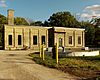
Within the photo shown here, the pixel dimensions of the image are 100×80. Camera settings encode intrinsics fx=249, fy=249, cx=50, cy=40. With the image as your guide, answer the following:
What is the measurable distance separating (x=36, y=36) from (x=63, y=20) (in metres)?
35.6

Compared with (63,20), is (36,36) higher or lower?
lower

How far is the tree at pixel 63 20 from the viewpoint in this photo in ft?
273

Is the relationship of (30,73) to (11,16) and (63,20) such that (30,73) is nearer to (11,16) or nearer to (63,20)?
(11,16)

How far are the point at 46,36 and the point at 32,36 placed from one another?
327 centimetres

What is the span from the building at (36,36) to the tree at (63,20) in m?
25.4

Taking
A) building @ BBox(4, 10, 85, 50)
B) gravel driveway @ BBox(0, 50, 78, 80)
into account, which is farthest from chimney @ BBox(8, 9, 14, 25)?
gravel driveway @ BBox(0, 50, 78, 80)

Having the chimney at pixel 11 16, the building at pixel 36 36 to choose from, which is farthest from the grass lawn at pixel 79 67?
the chimney at pixel 11 16

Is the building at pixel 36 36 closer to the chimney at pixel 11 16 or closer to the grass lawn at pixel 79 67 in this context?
the chimney at pixel 11 16

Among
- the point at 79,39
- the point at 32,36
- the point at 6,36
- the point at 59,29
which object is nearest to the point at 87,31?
the point at 79,39

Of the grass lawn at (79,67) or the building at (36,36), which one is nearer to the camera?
the grass lawn at (79,67)

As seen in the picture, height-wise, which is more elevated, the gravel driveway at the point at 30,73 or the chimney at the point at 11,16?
the chimney at the point at 11,16

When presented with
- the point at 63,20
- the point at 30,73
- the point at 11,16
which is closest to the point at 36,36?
the point at 11,16

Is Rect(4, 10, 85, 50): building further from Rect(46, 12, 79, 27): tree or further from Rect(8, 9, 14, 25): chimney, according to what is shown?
Answer: Rect(46, 12, 79, 27): tree

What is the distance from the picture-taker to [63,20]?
8481 centimetres
